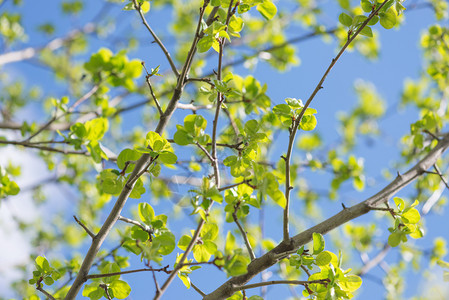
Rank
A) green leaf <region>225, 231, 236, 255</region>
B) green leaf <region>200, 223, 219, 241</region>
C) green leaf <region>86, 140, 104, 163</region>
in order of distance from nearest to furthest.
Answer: green leaf <region>225, 231, 236, 255</region>
green leaf <region>200, 223, 219, 241</region>
green leaf <region>86, 140, 104, 163</region>

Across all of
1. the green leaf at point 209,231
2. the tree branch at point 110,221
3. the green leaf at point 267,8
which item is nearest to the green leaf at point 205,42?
the tree branch at point 110,221

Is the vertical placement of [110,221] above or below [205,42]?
below

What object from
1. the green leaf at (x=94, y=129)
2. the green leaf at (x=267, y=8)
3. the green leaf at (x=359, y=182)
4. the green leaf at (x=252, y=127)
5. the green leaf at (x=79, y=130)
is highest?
the green leaf at (x=359, y=182)

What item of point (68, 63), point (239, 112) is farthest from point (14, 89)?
point (239, 112)

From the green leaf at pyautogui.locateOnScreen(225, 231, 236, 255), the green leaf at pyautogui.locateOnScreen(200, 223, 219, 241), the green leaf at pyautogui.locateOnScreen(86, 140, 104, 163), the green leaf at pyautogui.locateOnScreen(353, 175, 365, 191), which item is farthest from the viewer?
the green leaf at pyautogui.locateOnScreen(353, 175, 365, 191)

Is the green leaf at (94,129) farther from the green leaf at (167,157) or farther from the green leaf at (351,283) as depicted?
the green leaf at (351,283)

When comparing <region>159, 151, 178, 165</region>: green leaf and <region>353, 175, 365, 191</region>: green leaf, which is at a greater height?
<region>353, 175, 365, 191</region>: green leaf

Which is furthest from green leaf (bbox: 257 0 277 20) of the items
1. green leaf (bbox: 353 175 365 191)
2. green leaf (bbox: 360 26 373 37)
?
green leaf (bbox: 353 175 365 191)

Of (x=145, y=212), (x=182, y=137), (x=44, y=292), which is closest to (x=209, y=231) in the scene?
(x=145, y=212)

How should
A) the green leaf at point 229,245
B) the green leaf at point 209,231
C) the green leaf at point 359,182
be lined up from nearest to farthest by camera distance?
the green leaf at point 229,245 < the green leaf at point 209,231 < the green leaf at point 359,182

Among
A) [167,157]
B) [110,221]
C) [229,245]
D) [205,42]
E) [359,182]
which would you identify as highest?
[359,182]

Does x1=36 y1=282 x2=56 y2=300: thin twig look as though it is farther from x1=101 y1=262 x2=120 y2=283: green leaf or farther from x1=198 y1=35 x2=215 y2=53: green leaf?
x1=198 y1=35 x2=215 y2=53: green leaf

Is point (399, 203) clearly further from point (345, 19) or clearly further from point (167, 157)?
point (167, 157)

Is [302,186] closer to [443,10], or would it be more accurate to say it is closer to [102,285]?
[443,10]
